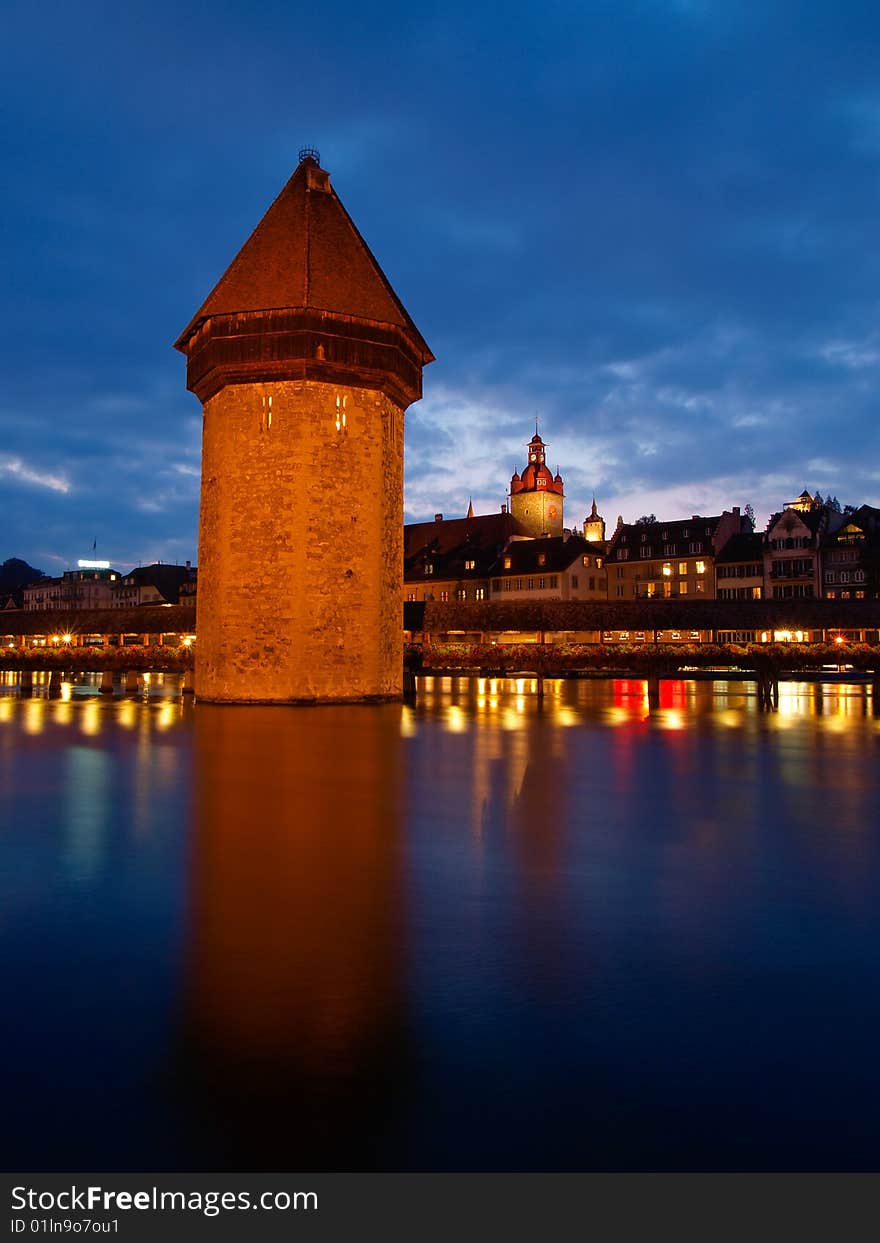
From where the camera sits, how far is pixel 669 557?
70688mm

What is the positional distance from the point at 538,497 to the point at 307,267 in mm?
67223

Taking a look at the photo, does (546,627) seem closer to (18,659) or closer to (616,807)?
(18,659)

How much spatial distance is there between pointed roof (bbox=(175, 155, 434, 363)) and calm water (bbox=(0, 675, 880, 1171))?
15659 millimetres

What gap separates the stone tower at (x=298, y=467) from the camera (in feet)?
70.8

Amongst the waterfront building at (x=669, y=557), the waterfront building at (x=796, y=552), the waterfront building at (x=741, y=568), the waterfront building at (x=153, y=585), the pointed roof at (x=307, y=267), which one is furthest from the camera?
the waterfront building at (x=153, y=585)

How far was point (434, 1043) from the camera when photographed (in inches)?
124

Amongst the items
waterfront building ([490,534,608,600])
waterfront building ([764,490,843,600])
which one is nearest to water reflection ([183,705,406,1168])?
waterfront building ([490,534,608,600])

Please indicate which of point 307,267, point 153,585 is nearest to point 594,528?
point 153,585

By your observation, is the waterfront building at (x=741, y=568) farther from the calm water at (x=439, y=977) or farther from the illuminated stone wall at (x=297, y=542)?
the calm water at (x=439, y=977)

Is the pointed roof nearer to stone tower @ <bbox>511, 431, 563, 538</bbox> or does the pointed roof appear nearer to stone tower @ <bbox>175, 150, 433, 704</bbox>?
stone tower @ <bbox>175, 150, 433, 704</bbox>

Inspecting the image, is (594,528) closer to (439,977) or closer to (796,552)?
(796,552)

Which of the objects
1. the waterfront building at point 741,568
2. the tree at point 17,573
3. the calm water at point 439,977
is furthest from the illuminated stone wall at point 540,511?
the tree at point 17,573

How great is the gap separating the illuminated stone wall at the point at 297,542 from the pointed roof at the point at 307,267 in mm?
1974
